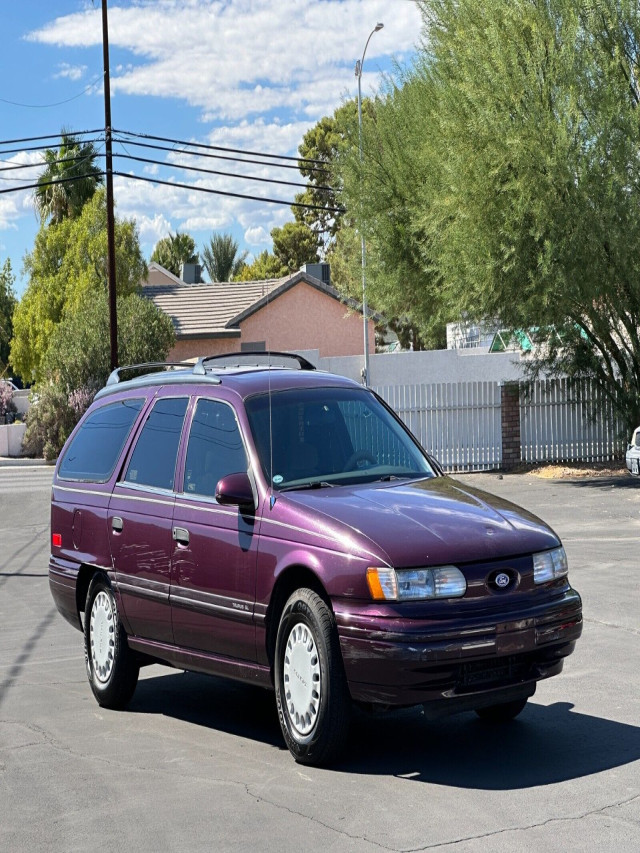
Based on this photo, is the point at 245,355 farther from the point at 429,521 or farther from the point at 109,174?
the point at 109,174

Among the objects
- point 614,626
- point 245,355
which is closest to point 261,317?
point 614,626

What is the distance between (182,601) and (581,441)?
1969 cm

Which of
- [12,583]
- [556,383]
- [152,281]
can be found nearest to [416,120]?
[556,383]

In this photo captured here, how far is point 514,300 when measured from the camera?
71.4ft

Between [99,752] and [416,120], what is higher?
[416,120]

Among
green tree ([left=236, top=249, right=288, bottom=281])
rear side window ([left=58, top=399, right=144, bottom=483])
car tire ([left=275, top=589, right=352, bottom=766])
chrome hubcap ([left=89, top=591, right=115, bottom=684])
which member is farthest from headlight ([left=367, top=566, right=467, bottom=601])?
green tree ([left=236, top=249, right=288, bottom=281])

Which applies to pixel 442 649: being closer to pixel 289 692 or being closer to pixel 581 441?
pixel 289 692

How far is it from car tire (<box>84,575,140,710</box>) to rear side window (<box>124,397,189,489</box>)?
75 centimetres

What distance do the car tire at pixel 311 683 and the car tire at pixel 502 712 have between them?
1.15 meters

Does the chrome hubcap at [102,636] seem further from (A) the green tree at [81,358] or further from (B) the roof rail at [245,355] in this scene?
(A) the green tree at [81,358]

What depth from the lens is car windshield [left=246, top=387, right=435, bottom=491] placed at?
6766mm

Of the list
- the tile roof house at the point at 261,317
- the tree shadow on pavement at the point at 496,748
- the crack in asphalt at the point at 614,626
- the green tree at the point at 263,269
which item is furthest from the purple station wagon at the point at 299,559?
the green tree at the point at 263,269

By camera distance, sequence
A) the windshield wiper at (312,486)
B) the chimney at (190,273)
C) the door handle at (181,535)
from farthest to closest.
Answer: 1. the chimney at (190,273)
2. the door handle at (181,535)
3. the windshield wiper at (312,486)

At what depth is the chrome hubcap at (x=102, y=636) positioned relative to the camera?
7.60 meters
